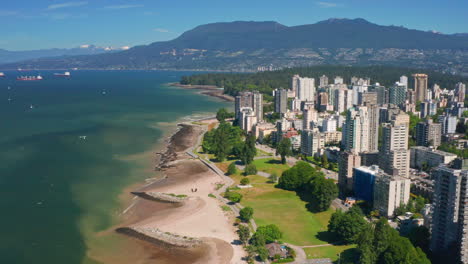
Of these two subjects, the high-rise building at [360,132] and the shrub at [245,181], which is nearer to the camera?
the shrub at [245,181]

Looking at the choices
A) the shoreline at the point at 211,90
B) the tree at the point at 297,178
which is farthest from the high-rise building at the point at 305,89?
the tree at the point at 297,178

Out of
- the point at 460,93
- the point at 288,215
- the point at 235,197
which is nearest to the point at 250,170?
the point at 235,197

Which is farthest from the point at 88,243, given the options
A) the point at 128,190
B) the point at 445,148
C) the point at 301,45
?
the point at 301,45

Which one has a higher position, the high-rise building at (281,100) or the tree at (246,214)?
the high-rise building at (281,100)

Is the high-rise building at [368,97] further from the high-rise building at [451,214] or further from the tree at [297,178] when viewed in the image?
the high-rise building at [451,214]

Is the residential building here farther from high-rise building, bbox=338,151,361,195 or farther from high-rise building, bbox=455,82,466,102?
high-rise building, bbox=455,82,466,102

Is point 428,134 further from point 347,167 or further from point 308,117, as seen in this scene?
point 347,167

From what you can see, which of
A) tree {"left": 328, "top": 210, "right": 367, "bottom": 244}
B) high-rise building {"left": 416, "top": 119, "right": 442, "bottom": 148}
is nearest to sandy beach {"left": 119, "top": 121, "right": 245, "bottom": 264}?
tree {"left": 328, "top": 210, "right": 367, "bottom": 244}
